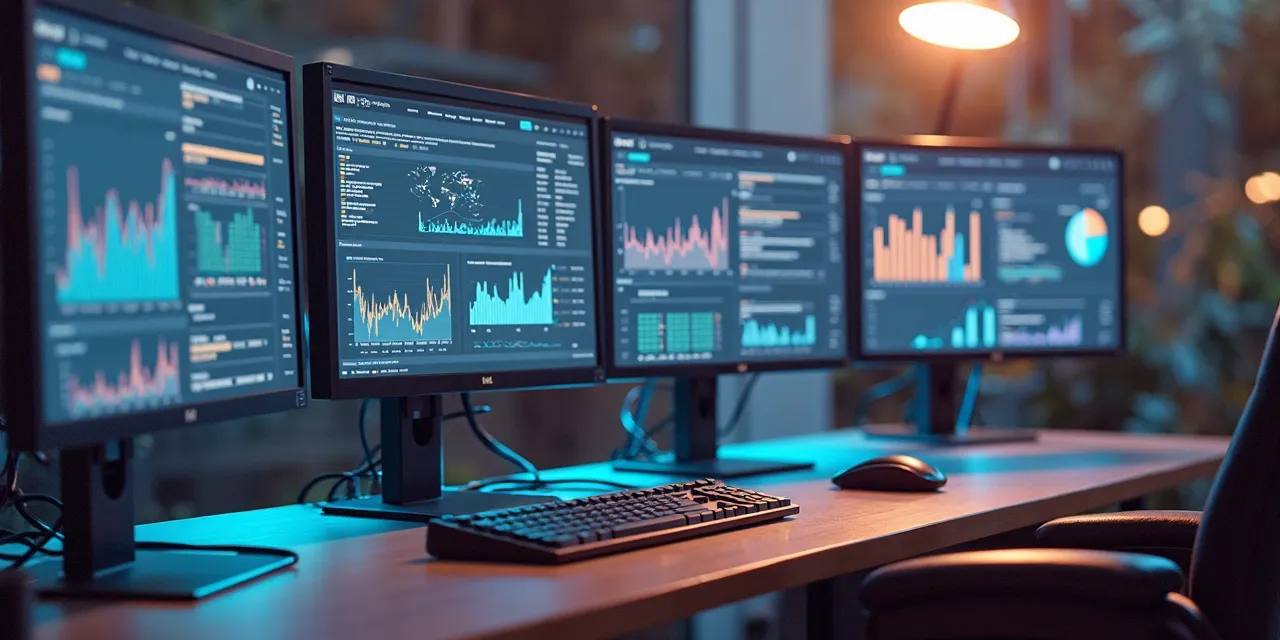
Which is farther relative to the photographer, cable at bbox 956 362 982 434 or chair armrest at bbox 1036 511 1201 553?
cable at bbox 956 362 982 434

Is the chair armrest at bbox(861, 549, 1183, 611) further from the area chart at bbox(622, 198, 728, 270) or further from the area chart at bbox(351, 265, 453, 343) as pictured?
the area chart at bbox(622, 198, 728, 270)

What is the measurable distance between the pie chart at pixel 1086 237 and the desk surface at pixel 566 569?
0.60 metres

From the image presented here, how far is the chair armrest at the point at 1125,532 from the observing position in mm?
1541

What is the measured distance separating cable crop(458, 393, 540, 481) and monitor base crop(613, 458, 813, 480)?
0.20m

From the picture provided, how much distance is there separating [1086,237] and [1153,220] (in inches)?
59.2

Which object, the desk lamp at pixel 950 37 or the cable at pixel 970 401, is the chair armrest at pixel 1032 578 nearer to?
the desk lamp at pixel 950 37

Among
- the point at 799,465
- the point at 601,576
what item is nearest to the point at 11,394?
the point at 601,576

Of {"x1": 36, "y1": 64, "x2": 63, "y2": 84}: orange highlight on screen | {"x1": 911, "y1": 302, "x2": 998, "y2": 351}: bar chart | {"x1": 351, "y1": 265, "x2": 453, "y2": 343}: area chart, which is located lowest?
{"x1": 911, "y1": 302, "x2": 998, "y2": 351}: bar chart

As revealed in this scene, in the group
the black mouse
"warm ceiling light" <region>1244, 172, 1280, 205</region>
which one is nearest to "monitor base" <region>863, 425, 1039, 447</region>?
the black mouse

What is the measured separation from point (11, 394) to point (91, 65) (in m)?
0.30

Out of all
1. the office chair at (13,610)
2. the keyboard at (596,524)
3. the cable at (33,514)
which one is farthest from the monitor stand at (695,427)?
the office chair at (13,610)

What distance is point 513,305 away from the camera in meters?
1.67

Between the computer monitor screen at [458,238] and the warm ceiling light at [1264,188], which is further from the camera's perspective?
the warm ceiling light at [1264,188]

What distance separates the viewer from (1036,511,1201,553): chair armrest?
5.06 feet
